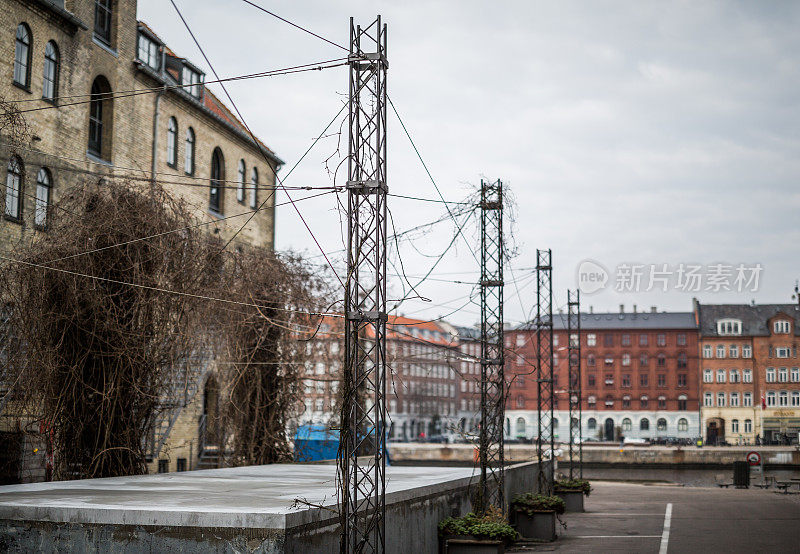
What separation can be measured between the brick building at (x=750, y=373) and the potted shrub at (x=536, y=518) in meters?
66.7

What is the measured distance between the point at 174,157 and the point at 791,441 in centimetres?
6269

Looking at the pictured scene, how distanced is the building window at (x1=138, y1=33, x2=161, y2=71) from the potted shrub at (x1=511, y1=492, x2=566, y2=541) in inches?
737

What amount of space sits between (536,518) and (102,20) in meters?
19.4

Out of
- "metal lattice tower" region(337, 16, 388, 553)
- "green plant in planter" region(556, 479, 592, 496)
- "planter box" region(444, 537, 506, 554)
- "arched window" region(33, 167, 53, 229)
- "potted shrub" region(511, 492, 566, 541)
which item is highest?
"arched window" region(33, 167, 53, 229)

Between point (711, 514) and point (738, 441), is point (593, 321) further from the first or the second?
point (711, 514)

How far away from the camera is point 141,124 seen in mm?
27984

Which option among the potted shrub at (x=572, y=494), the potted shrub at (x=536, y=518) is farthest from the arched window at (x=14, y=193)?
the potted shrub at (x=572, y=494)

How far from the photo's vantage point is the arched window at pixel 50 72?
22.9 meters

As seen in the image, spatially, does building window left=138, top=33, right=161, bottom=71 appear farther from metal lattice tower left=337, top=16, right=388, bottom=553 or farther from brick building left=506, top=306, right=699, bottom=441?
brick building left=506, top=306, right=699, bottom=441

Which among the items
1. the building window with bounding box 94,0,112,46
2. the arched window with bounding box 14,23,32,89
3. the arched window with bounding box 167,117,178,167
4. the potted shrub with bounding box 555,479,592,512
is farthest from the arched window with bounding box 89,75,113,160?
the potted shrub with bounding box 555,479,592,512

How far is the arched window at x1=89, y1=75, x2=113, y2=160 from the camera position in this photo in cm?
2566

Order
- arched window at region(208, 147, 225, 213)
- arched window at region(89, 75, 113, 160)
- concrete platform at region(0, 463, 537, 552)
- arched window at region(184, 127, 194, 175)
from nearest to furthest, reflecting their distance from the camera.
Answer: concrete platform at region(0, 463, 537, 552) → arched window at region(89, 75, 113, 160) → arched window at region(184, 127, 194, 175) → arched window at region(208, 147, 225, 213)

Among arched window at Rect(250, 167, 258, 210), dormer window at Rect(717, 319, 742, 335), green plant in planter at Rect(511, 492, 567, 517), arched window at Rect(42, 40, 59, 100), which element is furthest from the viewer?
dormer window at Rect(717, 319, 742, 335)

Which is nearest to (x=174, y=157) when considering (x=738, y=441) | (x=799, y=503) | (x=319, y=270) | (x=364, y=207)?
(x=319, y=270)
